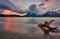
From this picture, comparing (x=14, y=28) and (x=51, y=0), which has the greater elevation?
(x=51, y=0)

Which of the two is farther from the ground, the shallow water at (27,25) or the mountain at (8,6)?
the mountain at (8,6)

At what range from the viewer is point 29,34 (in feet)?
4.52

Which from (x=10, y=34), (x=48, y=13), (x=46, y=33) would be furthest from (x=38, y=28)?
(x=10, y=34)

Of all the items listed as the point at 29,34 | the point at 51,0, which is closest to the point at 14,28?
the point at 29,34

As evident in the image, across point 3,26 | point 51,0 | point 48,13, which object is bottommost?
point 3,26

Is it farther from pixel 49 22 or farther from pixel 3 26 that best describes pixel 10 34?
pixel 49 22

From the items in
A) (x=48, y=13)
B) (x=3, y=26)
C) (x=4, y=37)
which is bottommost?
(x=4, y=37)

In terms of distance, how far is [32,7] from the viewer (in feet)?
4.72

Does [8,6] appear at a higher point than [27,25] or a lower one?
higher

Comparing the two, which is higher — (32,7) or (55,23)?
(32,7)

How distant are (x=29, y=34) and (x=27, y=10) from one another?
272 millimetres

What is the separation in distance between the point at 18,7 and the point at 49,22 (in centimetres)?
39

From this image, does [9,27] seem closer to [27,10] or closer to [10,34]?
[10,34]

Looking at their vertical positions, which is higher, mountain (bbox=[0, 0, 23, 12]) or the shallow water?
mountain (bbox=[0, 0, 23, 12])
